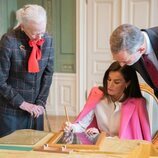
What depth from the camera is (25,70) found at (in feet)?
7.32

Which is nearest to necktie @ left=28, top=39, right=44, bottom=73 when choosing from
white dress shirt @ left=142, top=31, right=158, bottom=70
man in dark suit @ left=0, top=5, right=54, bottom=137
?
man in dark suit @ left=0, top=5, right=54, bottom=137

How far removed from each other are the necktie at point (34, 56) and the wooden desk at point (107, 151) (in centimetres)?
63

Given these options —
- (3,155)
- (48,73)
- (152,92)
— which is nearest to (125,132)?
(152,92)

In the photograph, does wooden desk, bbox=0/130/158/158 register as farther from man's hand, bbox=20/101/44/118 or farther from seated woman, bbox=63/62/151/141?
man's hand, bbox=20/101/44/118

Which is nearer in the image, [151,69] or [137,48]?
[137,48]

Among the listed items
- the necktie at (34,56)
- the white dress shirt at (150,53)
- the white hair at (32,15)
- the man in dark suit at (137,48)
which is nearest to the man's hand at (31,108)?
the necktie at (34,56)

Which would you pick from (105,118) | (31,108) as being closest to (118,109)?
(105,118)

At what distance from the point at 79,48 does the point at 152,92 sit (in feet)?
9.55

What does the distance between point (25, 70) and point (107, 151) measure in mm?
948

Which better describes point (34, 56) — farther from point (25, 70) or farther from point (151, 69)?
point (151, 69)

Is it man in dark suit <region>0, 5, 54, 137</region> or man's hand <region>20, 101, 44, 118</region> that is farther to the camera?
man's hand <region>20, 101, 44, 118</region>

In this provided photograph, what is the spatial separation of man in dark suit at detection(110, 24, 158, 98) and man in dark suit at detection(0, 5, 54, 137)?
0.62 meters

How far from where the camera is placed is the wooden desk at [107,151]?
4.68 feet

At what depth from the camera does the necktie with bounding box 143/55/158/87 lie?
1.77 m
